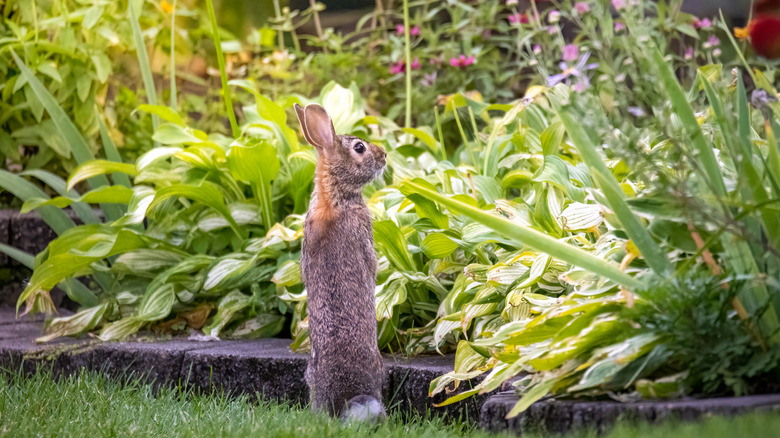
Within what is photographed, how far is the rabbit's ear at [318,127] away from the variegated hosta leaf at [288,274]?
70 centimetres

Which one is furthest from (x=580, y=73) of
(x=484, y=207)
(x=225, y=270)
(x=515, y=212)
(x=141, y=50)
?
(x=141, y=50)

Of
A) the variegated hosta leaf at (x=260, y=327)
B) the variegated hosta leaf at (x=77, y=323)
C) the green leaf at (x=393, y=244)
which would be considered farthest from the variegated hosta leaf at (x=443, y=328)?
the variegated hosta leaf at (x=77, y=323)

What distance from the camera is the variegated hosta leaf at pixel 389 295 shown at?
8.84 feet

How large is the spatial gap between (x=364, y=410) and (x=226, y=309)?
4.04 ft

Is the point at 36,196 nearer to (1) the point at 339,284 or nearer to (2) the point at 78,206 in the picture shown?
(2) the point at 78,206

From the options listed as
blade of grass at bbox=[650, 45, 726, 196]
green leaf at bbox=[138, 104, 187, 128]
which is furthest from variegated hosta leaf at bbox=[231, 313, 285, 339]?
blade of grass at bbox=[650, 45, 726, 196]

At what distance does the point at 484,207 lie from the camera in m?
3.09

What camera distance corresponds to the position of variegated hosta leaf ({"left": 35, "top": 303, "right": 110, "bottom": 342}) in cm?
339


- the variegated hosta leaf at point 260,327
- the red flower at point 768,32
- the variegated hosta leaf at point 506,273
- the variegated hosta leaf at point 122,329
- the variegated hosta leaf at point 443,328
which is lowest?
the variegated hosta leaf at point 260,327

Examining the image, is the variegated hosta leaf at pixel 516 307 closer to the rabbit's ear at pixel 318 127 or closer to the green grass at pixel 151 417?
the green grass at pixel 151 417

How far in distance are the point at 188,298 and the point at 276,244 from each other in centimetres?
50

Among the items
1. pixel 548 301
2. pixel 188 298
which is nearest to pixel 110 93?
pixel 188 298

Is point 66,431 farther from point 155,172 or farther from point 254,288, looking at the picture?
point 155,172

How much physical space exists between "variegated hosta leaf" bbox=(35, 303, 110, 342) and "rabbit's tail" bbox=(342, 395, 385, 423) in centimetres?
165
